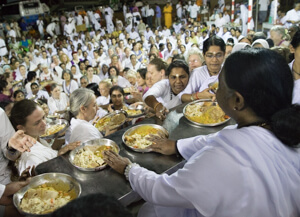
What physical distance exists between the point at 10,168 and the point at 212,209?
90.1 inches

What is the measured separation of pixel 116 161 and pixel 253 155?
99 cm

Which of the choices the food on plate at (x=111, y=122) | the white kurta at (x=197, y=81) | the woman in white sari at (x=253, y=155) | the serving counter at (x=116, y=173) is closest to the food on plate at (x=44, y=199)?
the serving counter at (x=116, y=173)

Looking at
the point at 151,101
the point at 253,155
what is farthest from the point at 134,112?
the point at 253,155

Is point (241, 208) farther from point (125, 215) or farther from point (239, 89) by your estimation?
point (125, 215)

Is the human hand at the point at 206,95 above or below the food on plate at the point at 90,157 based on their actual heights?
above

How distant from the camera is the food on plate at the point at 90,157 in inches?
74.3

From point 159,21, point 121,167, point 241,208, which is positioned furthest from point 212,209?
point 159,21

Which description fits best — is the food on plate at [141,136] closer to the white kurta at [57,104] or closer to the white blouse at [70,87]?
the white kurta at [57,104]

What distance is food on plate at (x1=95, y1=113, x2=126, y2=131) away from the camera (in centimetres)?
308

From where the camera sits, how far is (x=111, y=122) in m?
3.20

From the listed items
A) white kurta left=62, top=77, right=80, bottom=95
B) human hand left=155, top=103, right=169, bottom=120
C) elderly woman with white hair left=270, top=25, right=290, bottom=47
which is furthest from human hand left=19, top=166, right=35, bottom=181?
elderly woman with white hair left=270, top=25, right=290, bottom=47

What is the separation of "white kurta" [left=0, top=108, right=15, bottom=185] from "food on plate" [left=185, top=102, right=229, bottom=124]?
1.84 m

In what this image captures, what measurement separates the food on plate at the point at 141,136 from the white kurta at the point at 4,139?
49.3 inches

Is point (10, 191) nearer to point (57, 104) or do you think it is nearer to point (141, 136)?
point (141, 136)
